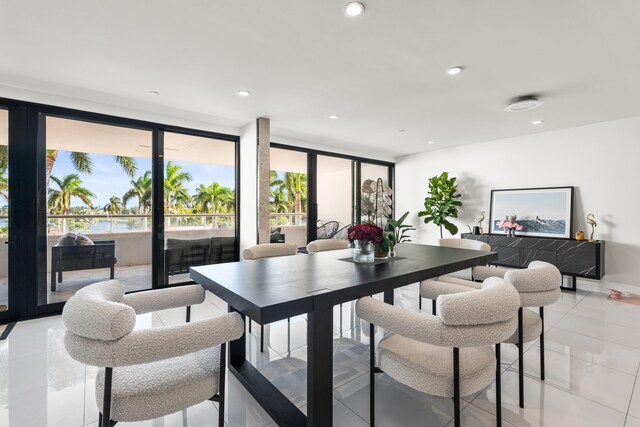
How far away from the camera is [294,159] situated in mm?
5660

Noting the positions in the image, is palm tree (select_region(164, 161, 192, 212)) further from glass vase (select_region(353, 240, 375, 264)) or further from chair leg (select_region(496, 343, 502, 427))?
chair leg (select_region(496, 343, 502, 427))

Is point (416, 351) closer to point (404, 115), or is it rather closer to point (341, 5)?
point (341, 5)

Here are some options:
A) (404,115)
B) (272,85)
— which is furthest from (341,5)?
(404,115)

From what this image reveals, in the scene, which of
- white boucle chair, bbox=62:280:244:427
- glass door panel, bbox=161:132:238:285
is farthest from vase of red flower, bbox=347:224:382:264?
glass door panel, bbox=161:132:238:285

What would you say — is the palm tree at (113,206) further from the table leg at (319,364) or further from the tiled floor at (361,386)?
the table leg at (319,364)

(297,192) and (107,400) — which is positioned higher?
(297,192)

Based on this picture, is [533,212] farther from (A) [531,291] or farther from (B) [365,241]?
(B) [365,241]

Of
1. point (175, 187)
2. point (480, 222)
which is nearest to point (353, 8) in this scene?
point (175, 187)

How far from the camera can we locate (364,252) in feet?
7.77

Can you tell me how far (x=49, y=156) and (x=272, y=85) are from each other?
8.98 ft

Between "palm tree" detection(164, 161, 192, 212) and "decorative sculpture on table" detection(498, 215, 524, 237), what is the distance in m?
5.20

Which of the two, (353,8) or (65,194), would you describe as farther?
(65,194)

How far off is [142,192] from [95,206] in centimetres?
55

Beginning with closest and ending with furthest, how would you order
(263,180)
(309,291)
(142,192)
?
(309,291) → (142,192) → (263,180)
